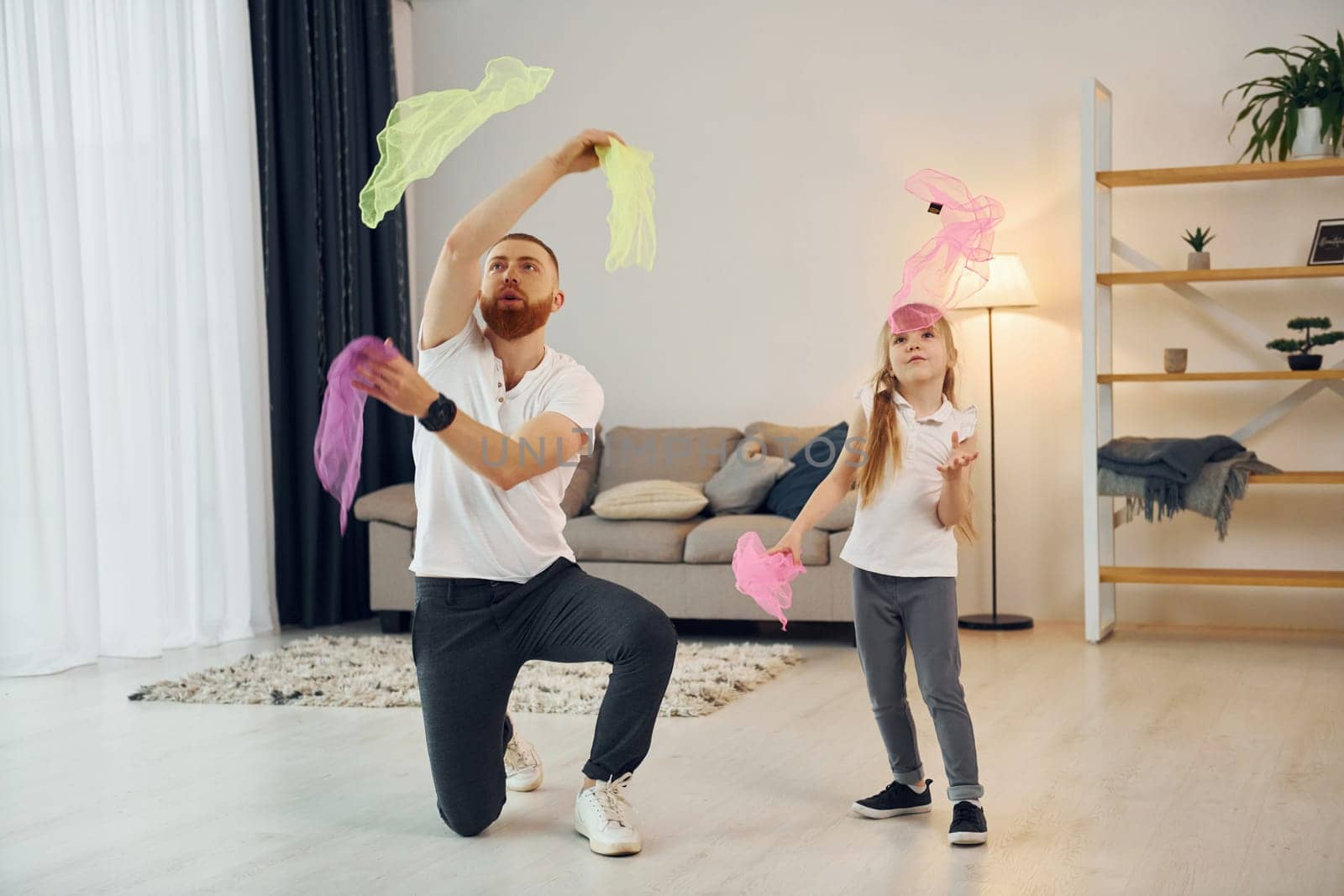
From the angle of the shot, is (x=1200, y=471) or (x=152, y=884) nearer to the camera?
(x=152, y=884)

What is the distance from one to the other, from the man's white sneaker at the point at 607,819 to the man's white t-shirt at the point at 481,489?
1.40 feet

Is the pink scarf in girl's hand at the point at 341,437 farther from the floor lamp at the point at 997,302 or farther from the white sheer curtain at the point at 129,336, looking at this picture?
the floor lamp at the point at 997,302

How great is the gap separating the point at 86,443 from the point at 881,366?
2933 millimetres

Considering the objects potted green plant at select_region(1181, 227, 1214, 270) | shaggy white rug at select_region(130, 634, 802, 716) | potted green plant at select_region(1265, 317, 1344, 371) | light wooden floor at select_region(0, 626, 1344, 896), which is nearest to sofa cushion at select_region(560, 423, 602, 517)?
shaggy white rug at select_region(130, 634, 802, 716)

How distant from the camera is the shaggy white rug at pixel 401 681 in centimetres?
379

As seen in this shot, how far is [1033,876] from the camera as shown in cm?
228

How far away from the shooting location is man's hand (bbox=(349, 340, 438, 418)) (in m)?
2.12

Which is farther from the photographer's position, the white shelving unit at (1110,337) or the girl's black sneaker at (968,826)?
the white shelving unit at (1110,337)

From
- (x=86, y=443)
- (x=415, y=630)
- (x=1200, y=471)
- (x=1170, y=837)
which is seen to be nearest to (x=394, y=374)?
(x=415, y=630)

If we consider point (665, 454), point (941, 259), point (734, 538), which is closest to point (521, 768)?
point (941, 259)

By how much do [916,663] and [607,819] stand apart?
2.17ft

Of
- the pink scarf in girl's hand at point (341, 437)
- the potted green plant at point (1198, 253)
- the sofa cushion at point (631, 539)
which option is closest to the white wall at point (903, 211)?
the potted green plant at point (1198, 253)

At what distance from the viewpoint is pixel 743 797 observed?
2.83 m

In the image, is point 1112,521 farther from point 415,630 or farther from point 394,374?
point 394,374
